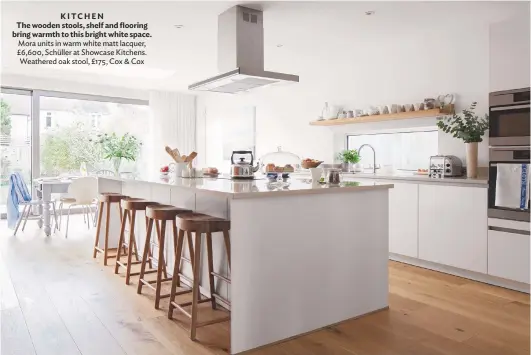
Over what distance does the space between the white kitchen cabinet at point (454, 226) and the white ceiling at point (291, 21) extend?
5.13 ft

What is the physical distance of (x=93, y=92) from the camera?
7625 mm

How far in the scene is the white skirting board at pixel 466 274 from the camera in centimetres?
353

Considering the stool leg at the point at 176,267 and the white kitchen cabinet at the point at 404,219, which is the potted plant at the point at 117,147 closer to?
the white kitchen cabinet at the point at 404,219

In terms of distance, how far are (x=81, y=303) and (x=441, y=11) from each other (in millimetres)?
3782

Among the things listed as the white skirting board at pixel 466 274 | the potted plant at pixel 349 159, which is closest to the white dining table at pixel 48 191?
the potted plant at pixel 349 159

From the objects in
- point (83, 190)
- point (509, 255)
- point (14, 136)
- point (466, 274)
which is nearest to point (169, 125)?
point (14, 136)

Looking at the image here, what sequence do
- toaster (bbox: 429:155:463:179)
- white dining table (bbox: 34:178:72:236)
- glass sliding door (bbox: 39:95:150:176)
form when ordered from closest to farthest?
toaster (bbox: 429:155:463:179)
white dining table (bbox: 34:178:72:236)
glass sliding door (bbox: 39:95:150:176)

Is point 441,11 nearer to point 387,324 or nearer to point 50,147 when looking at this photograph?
point 387,324

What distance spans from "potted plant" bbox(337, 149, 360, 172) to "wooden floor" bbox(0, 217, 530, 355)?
5.74 ft

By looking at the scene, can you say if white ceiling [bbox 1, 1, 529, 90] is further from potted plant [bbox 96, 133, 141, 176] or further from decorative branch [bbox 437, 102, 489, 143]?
potted plant [bbox 96, 133, 141, 176]

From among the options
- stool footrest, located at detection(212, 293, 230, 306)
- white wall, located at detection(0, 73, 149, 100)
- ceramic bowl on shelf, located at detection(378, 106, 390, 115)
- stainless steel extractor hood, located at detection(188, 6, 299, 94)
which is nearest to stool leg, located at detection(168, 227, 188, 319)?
stool footrest, located at detection(212, 293, 230, 306)

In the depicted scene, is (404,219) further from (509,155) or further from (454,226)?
(509,155)

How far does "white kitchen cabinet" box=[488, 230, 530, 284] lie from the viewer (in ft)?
11.2

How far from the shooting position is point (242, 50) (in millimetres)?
3812
